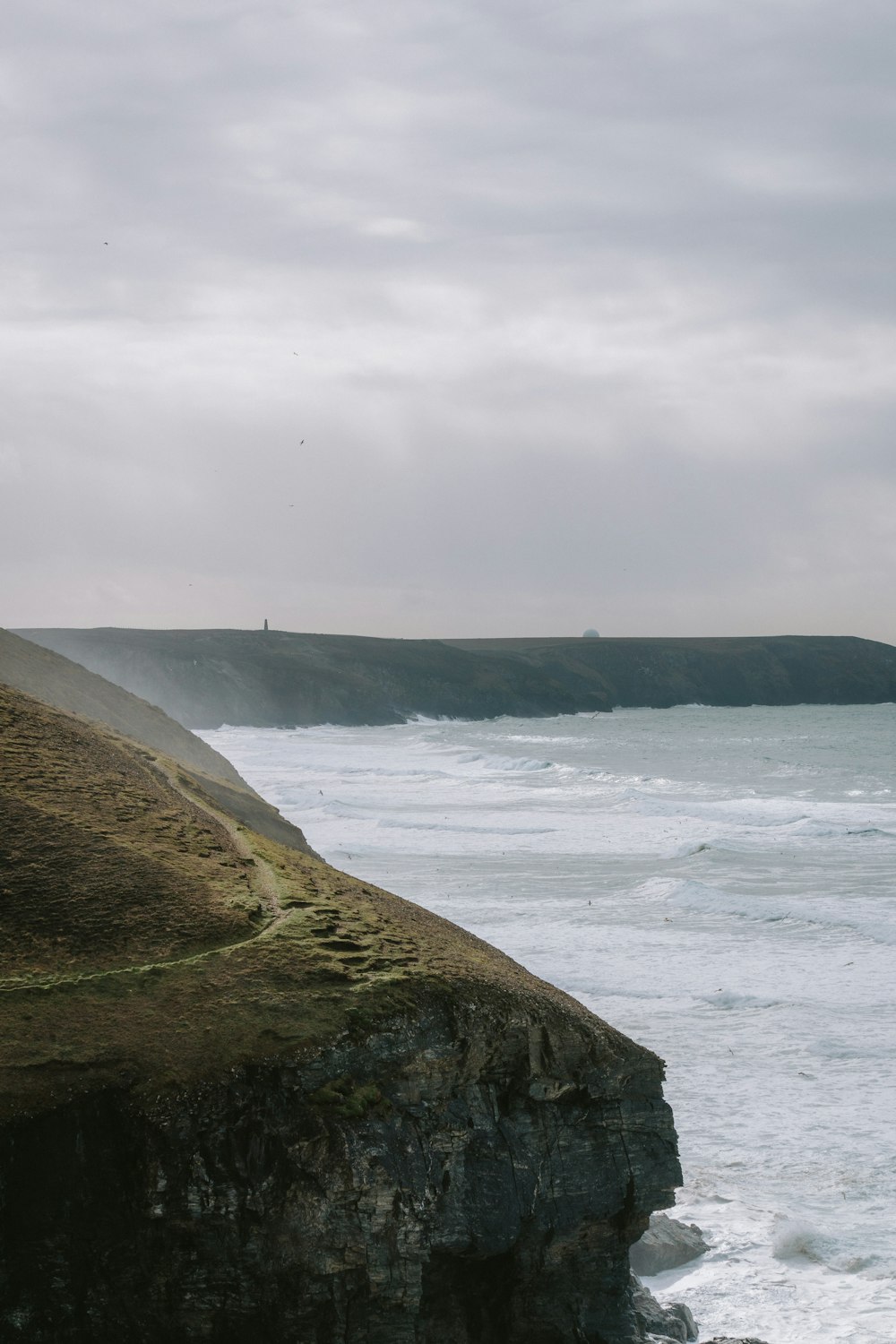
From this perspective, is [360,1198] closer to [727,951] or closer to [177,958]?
[177,958]

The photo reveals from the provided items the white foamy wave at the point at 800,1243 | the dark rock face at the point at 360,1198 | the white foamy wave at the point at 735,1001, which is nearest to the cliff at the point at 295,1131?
the dark rock face at the point at 360,1198

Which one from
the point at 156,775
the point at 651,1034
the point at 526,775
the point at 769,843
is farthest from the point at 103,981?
the point at 526,775

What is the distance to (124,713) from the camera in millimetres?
19109

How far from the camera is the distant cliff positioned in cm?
10262

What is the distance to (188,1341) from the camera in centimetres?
481

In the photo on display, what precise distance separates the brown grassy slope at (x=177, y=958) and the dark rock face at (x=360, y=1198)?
0.47 ft

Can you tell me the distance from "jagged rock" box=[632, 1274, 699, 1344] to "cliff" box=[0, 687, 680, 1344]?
36 centimetres

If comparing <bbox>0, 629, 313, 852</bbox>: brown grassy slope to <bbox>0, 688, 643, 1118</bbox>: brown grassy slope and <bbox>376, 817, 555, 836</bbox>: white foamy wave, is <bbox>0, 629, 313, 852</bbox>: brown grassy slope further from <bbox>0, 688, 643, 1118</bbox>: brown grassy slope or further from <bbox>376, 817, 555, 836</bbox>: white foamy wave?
<bbox>0, 688, 643, 1118</bbox>: brown grassy slope

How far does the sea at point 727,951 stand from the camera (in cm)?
726

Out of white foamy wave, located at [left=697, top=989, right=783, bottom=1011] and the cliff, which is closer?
the cliff

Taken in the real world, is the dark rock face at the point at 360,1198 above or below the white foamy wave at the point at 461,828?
above

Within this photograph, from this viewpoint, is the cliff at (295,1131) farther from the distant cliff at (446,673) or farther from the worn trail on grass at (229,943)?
the distant cliff at (446,673)

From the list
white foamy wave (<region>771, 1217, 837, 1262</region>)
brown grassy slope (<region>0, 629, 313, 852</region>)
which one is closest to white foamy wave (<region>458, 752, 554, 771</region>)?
brown grassy slope (<region>0, 629, 313, 852</region>)

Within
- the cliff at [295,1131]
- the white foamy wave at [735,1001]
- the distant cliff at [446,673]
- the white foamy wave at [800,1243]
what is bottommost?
the white foamy wave at [800,1243]
